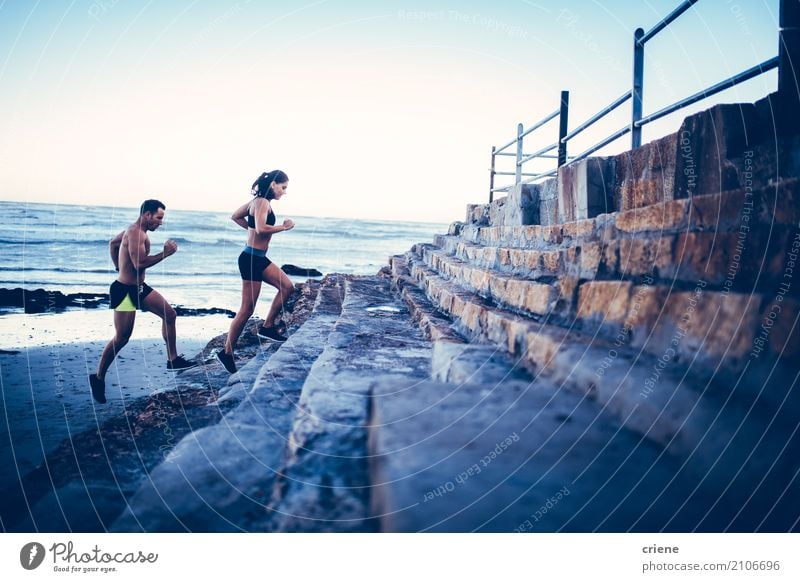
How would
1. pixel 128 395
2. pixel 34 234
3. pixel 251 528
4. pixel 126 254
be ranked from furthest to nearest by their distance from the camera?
pixel 34 234 < pixel 128 395 < pixel 126 254 < pixel 251 528

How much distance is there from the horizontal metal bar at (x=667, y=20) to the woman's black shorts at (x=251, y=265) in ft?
9.18

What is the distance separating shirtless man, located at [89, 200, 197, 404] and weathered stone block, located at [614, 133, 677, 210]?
2.51m

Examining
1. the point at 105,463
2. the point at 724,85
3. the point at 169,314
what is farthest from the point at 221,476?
the point at 724,85

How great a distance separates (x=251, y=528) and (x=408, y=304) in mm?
2904

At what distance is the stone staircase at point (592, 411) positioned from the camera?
1.10 m

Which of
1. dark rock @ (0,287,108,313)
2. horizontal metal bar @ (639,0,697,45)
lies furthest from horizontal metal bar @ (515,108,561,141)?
dark rock @ (0,287,108,313)

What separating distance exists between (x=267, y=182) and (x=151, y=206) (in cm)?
89

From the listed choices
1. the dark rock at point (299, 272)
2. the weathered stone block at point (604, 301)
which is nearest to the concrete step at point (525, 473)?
the weathered stone block at point (604, 301)

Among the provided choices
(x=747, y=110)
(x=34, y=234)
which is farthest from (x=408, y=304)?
(x=34, y=234)

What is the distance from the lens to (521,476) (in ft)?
3.89

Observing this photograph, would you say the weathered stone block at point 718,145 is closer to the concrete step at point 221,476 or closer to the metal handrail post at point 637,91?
the metal handrail post at point 637,91

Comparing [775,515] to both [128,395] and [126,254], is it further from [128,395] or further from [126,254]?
[128,395]

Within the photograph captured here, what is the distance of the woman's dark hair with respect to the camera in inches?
131

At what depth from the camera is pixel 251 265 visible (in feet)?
11.3
